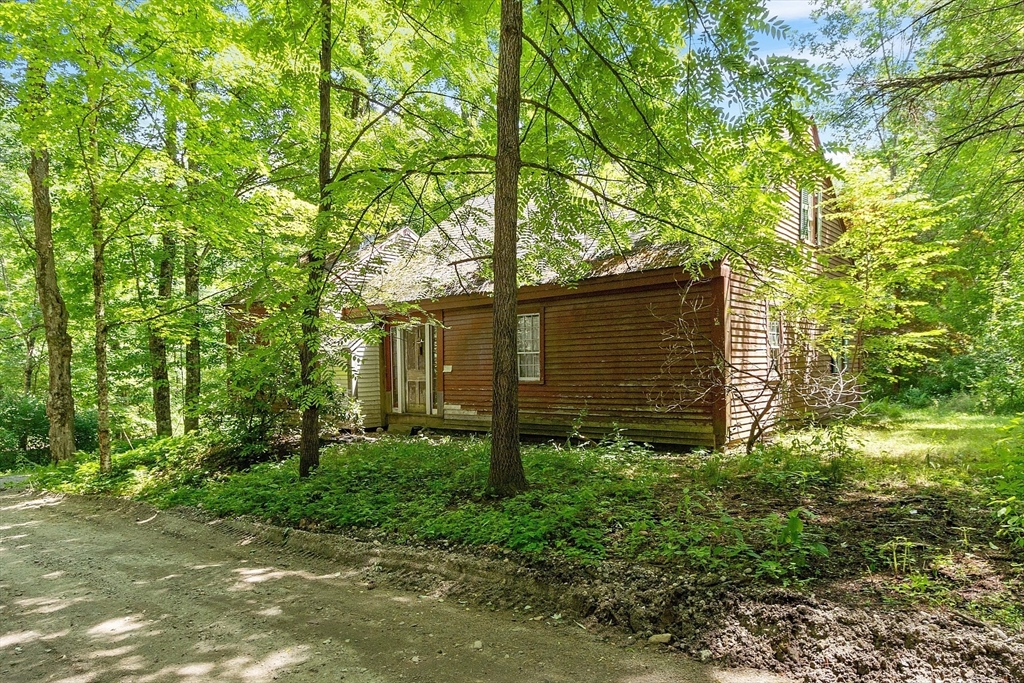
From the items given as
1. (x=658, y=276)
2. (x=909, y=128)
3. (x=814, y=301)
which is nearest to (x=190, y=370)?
(x=658, y=276)

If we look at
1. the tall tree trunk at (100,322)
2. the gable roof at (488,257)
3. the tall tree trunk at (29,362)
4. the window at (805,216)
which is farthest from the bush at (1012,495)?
the tall tree trunk at (29,362)

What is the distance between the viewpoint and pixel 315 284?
703 cm

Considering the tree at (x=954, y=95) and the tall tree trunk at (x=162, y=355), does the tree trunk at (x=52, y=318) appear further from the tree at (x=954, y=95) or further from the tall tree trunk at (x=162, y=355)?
the tree at (x=954, y=95)

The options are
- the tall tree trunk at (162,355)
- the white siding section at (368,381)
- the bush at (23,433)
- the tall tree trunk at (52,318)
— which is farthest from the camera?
the bush at (23,433)

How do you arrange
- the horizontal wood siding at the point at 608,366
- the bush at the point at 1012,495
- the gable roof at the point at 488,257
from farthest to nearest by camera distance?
the horizontal wood siding at the point at 608,366 → the gable roof at the point at 488,257 → the bush at the point at 1012,495

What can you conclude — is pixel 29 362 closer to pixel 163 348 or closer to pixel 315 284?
pixel 163 348

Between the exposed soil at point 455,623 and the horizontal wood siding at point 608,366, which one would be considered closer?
the exposed soil at point 455,623

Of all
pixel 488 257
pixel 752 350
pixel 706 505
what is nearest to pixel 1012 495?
pixel 706 505

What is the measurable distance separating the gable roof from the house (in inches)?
1.6

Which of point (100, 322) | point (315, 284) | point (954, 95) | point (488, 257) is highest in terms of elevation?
point (954, 95)

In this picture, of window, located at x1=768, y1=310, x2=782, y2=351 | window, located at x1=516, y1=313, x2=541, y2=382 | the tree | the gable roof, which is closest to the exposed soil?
the gable roof

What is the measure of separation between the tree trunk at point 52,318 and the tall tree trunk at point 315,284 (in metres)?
6.62

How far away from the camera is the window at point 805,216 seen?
13422 millimetres

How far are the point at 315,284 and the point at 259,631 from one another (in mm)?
4264
